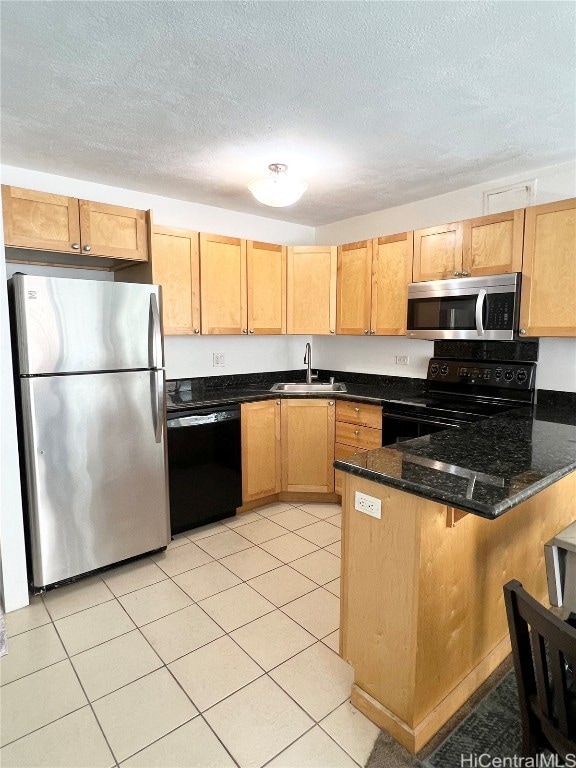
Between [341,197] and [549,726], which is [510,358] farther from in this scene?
[549,726]

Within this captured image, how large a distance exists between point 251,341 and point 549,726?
3381 mm

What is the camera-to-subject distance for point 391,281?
11.2 ft

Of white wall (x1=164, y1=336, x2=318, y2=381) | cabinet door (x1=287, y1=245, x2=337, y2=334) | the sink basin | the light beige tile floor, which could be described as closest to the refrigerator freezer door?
white wall (x1=164, y1=336, x2=318, y2=381)

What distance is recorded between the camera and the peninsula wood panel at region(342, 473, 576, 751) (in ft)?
4.72

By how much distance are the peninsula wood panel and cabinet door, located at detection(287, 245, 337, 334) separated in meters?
2.41

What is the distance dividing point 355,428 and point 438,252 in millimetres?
1424

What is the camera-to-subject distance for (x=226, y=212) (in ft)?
12.4

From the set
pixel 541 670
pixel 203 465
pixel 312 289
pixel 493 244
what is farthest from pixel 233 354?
pixel 541 670

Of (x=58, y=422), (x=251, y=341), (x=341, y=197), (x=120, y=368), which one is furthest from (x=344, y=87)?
(x=251, y=341)

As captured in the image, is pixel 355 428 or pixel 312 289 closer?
pixel 355 428

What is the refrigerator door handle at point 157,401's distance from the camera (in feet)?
8.72

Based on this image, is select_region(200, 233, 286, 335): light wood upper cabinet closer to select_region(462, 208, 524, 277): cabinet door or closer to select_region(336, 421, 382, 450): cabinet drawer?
select_region(336, 421, 382, 450): cabinet drawer

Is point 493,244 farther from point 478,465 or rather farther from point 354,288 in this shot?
point 478,465

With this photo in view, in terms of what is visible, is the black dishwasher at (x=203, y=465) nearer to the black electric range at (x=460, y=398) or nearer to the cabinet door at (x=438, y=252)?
the black electric range at (x=460, y=398)
